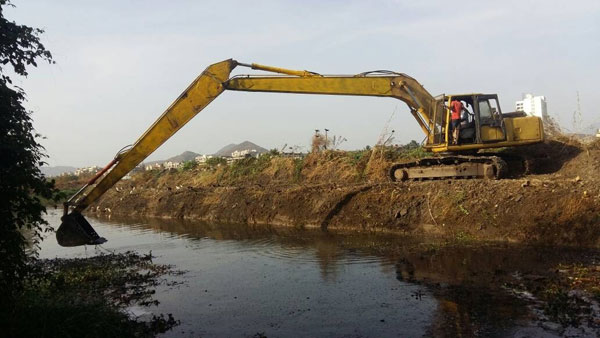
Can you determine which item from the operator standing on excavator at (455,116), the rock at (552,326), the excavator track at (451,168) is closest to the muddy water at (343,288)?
the rock at (552,326)

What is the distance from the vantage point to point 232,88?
13.4 meters

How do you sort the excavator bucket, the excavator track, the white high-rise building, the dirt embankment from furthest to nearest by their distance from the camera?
the white high-rise building → the excavator track → the excavator bucket → the dirt embankment

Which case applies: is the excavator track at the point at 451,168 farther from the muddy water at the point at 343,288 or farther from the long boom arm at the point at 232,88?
the muddy water at the point at 343,288

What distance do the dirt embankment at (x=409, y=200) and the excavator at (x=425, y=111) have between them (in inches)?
41.0

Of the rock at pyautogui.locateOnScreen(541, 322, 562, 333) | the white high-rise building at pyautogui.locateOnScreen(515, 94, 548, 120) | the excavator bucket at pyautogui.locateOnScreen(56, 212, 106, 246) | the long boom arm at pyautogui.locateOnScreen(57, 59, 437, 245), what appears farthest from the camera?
the white high-rise building at pyautogui.locateOnScreen(515, 94, 548, 120)

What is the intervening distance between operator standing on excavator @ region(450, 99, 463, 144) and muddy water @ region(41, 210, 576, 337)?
12.7 feet

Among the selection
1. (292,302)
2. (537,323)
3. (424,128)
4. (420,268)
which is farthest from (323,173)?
(537,323)

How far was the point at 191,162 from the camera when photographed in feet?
110

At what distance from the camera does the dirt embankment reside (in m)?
→ 11.0

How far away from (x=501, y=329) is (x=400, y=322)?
1.29 metres

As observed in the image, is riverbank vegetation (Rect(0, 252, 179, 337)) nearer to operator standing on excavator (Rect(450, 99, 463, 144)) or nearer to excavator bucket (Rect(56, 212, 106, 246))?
excavator bucket (Rect(56, 212, 106, 246))

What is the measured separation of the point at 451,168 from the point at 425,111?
1969 mm

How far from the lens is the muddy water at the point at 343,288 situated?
6.53m

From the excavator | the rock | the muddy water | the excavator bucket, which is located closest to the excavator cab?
the excavator
